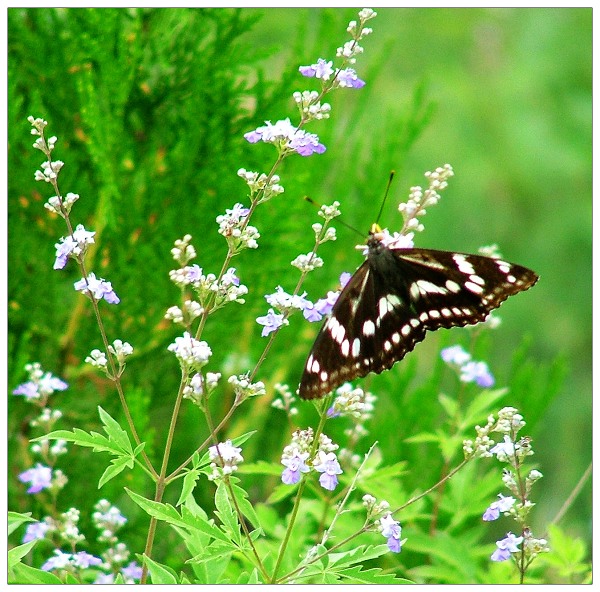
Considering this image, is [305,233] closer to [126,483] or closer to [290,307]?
[126,483]

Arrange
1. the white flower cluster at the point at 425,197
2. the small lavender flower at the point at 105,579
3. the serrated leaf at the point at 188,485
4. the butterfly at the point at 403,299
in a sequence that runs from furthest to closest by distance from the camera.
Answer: the small lavender flower at the point at 105,579
the butterfly at the point at 403,299
the white flower cluster at the point at 425,197
the serrated leaf at the point at 188,485

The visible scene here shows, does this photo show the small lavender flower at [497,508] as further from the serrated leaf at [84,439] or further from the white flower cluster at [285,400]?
the serrated leaf at [84,439]

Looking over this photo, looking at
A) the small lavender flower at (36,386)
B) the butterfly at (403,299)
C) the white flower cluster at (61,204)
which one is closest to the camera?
the white flower cluster at (61,204)

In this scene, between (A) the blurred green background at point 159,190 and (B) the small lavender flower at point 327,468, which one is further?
(A) the blurred green background at point 159,190

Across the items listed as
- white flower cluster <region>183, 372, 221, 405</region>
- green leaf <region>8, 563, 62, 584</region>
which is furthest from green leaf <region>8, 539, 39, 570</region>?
white flower cluster <region>183, 372, 221, 405</region>

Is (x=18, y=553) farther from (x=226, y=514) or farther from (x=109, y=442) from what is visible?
(x=226, y=514)

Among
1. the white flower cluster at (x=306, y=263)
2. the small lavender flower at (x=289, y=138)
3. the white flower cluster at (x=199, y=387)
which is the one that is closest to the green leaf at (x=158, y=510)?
the white flower cluster at (x=199, y=387)
